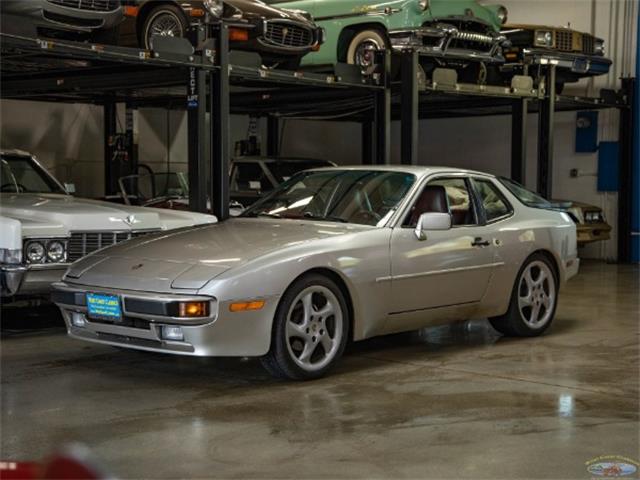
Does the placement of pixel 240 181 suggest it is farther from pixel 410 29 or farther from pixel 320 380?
pixel 320 380

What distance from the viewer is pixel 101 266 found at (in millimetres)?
5762

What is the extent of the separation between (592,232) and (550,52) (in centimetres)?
280

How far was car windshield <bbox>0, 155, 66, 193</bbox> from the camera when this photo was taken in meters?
8.58

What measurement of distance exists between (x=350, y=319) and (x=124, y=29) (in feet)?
16.9

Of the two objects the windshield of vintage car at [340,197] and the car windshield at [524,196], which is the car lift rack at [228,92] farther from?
the car windshield at [524,196]

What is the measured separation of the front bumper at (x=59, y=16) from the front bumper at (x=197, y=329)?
2.94m

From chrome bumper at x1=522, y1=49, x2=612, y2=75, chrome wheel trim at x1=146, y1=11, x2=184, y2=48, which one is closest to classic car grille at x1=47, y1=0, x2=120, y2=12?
chrome wheel trim at x1=146, y1=11, x2=184, y2=48

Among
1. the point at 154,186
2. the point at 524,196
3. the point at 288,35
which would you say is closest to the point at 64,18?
the point at 288,35

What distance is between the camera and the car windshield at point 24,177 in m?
8.58

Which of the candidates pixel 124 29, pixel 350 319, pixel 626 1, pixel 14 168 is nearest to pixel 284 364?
pixel 350 319

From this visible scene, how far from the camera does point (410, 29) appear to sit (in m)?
11.1

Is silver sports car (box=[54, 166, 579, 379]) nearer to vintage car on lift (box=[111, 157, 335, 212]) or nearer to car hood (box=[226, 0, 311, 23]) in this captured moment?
car hood (box=[226, 0, 311, 23])

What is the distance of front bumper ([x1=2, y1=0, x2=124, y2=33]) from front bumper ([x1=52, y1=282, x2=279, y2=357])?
2.94 m

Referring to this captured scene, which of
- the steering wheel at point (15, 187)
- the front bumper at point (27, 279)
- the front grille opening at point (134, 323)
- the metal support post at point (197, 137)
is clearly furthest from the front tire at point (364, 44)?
the front grille opening at point (134, 323)
